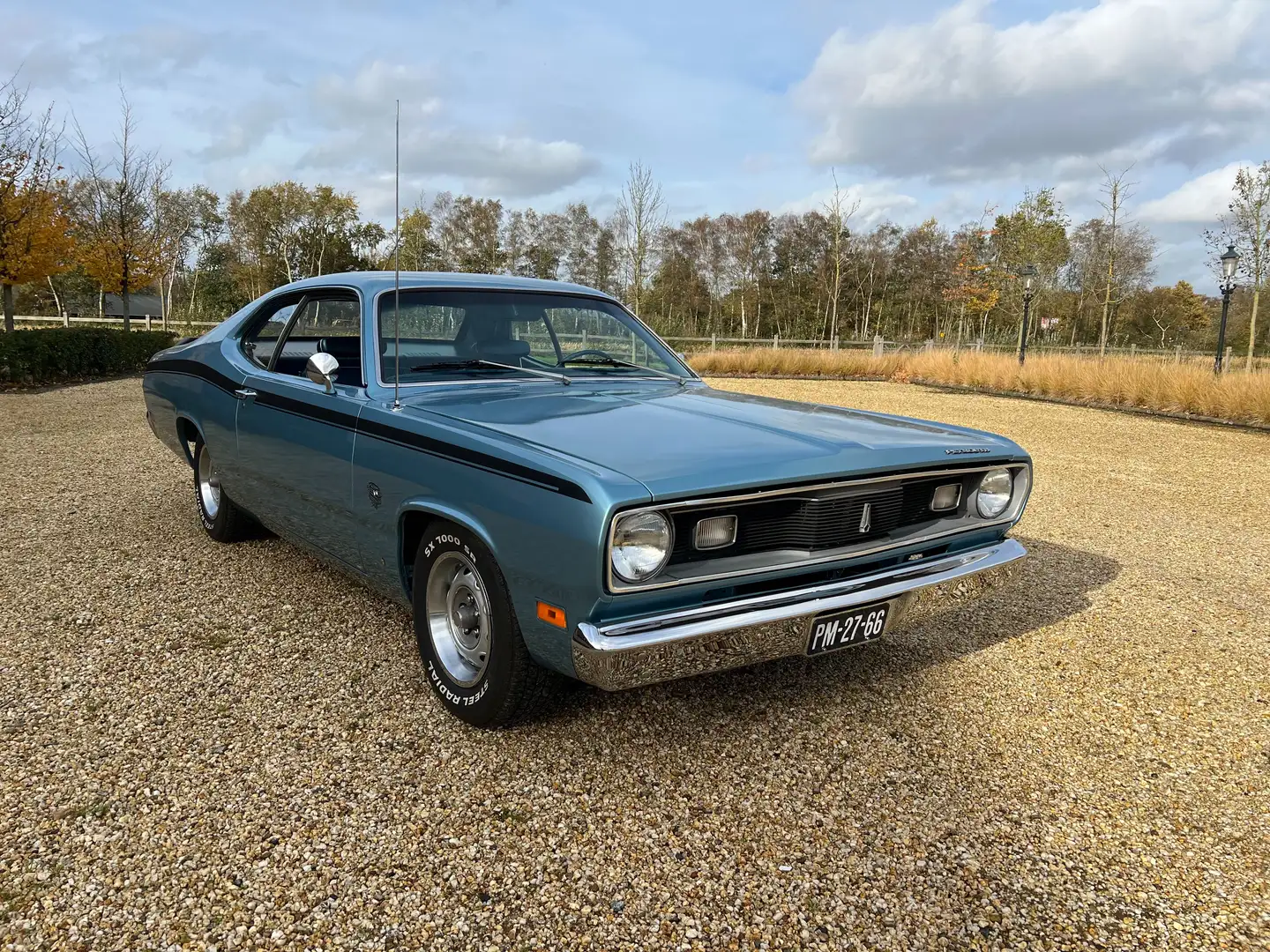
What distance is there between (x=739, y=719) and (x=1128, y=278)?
4379cm

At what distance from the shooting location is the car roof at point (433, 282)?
10.7 feet

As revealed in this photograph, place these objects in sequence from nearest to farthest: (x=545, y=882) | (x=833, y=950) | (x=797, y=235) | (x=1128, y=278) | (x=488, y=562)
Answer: (x=833, y=950) → (x=545, y=882) → (x=488, y=562) → (x=1128, y=278) → (x=797, y=235)

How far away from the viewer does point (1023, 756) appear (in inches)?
104

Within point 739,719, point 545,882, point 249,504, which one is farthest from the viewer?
point 249,504

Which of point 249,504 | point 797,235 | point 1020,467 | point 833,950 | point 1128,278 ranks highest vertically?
point 797,235

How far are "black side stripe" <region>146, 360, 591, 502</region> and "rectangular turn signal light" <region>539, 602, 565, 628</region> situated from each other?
0.31m

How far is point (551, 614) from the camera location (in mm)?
2135

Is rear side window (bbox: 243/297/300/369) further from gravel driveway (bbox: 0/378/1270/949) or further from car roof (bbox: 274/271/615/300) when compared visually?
gravel driveway (bbox: 0/378/1270/949)

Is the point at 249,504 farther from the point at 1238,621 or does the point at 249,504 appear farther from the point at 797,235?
the point at 797,235

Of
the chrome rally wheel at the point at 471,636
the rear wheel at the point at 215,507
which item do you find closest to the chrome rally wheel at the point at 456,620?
the chrome rally wheel at the point at 471,636

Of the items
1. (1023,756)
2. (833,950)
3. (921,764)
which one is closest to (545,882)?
(833,950)

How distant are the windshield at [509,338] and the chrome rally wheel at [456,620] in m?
0.79

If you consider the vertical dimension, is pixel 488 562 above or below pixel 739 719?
above

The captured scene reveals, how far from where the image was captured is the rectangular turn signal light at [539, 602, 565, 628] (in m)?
2.11
